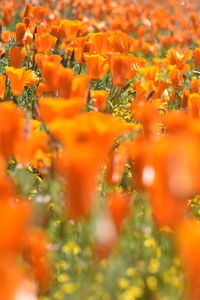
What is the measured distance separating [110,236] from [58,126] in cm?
30

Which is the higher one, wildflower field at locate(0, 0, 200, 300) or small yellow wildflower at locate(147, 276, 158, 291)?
wildflower field at locate(0, 0, 200, 300)

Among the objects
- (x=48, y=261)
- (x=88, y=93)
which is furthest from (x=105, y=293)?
(x=88, y=93)

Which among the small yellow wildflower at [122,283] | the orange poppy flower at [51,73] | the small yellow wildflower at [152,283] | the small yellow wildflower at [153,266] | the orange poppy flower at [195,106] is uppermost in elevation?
the orange poppy flower at [51,73]

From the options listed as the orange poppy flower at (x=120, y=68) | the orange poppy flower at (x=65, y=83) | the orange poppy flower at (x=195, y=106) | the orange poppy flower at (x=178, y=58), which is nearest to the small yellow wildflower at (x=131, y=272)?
the orange poppy flower at (x=65, y=83)

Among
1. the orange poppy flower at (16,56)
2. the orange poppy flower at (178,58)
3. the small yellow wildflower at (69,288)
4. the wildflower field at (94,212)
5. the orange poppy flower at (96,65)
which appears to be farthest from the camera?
the orange poppy flower at (178,58)

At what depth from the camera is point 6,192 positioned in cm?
130

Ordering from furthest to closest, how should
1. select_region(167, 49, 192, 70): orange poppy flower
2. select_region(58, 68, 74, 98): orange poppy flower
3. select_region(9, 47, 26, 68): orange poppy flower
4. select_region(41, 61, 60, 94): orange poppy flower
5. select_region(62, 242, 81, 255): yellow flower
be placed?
select_region(167, 49, 192, 70): orange poppy flower < select_region(9, 47, 26, 68): orange poppy flower < select_region(41, 61, 60, 94): orange poppy flower < select_region(58, 68, 74, 98): orange poppy flower < select_region(62, 242, 81, 255): yellow flower

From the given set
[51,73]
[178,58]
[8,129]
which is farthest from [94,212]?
[178,58]

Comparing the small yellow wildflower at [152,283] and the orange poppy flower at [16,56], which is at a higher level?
the orange poppy flower at [16,56]

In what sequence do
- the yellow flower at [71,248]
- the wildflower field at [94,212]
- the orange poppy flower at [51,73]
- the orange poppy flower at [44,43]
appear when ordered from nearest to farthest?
1. the wildflower field at [94,212]
2. the yellow flower at [71,248]
3. the orange poppy flower at [51,73]
4. the orange poppy flower at [44,43]

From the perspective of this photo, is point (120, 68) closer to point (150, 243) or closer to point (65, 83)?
point (65, 83)

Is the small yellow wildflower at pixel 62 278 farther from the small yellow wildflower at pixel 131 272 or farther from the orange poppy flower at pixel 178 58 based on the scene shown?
the orange poppy flower at pixel 178 58

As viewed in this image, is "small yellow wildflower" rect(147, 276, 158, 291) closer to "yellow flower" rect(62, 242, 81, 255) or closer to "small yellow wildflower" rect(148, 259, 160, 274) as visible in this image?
"small yellow wildflower" rect(148, 259, 160, 274)

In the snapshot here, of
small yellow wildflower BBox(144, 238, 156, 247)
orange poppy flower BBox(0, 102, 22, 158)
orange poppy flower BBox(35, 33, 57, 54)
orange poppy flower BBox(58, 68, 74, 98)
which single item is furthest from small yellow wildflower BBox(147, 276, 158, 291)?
orange poppy flower BBox(35, 33, 57, 54)
